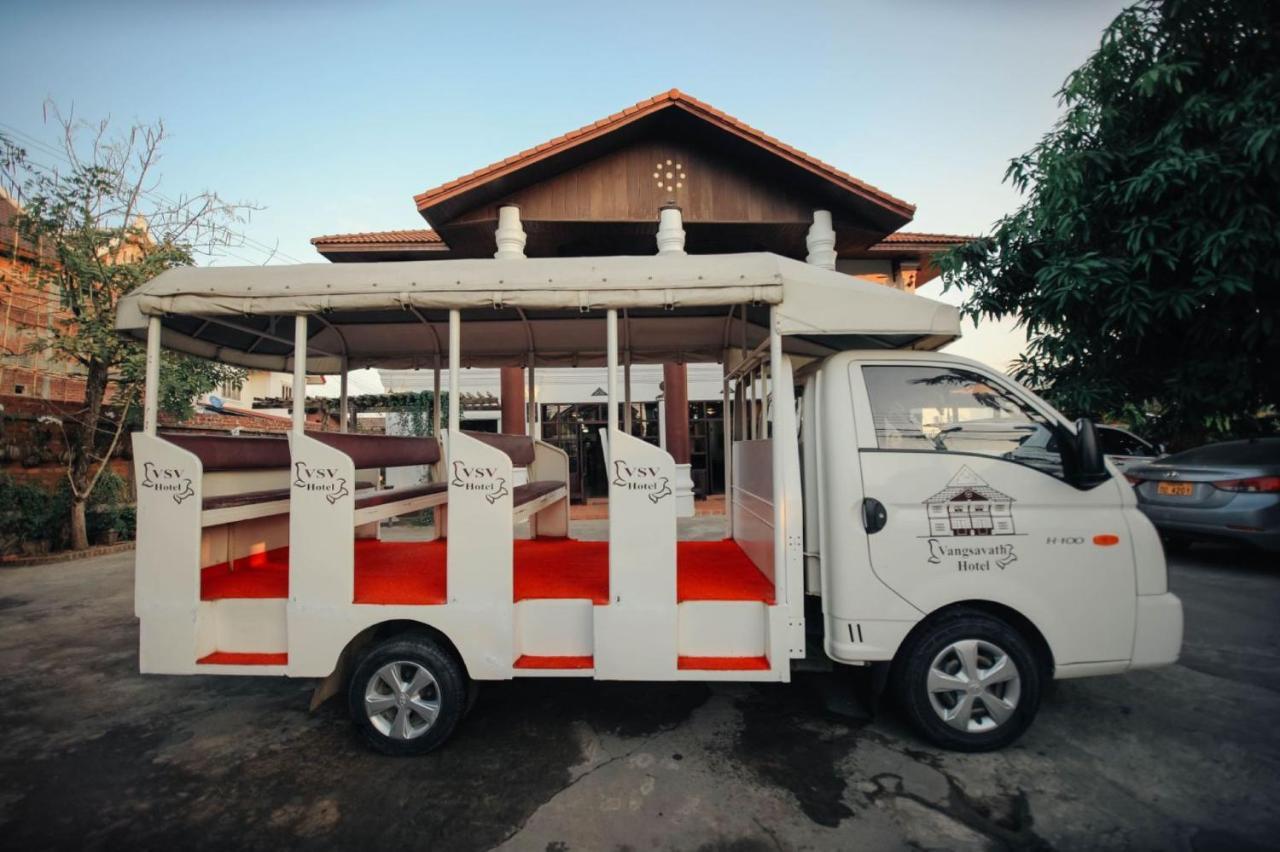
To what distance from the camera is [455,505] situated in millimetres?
3109

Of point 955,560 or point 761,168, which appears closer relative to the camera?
point 955,560

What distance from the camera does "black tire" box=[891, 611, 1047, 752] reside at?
3.06m

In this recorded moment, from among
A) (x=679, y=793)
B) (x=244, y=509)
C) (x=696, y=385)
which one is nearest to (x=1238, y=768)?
(x=679, y=793)

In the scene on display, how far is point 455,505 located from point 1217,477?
874 cm

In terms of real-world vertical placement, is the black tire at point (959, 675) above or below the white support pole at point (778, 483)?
below

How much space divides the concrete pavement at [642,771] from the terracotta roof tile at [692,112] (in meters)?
7.18

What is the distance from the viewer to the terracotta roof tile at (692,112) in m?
8.74

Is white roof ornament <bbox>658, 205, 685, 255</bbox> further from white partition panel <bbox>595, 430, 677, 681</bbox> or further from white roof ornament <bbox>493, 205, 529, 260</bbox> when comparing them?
white partition panel <bbox>595, 430, 677, 681</bbox>

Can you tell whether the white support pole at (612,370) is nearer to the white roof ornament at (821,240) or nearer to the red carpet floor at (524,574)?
the red carpet floor at (524,574)

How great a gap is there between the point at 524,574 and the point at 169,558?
2.01 meters

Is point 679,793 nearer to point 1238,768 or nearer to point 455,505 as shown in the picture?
point 455,505

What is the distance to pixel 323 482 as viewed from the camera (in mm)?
3135

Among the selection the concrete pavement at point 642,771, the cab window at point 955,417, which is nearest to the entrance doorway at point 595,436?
the concrete pavement at point 642,771

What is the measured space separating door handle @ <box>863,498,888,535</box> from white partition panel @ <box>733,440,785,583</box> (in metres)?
0.58
